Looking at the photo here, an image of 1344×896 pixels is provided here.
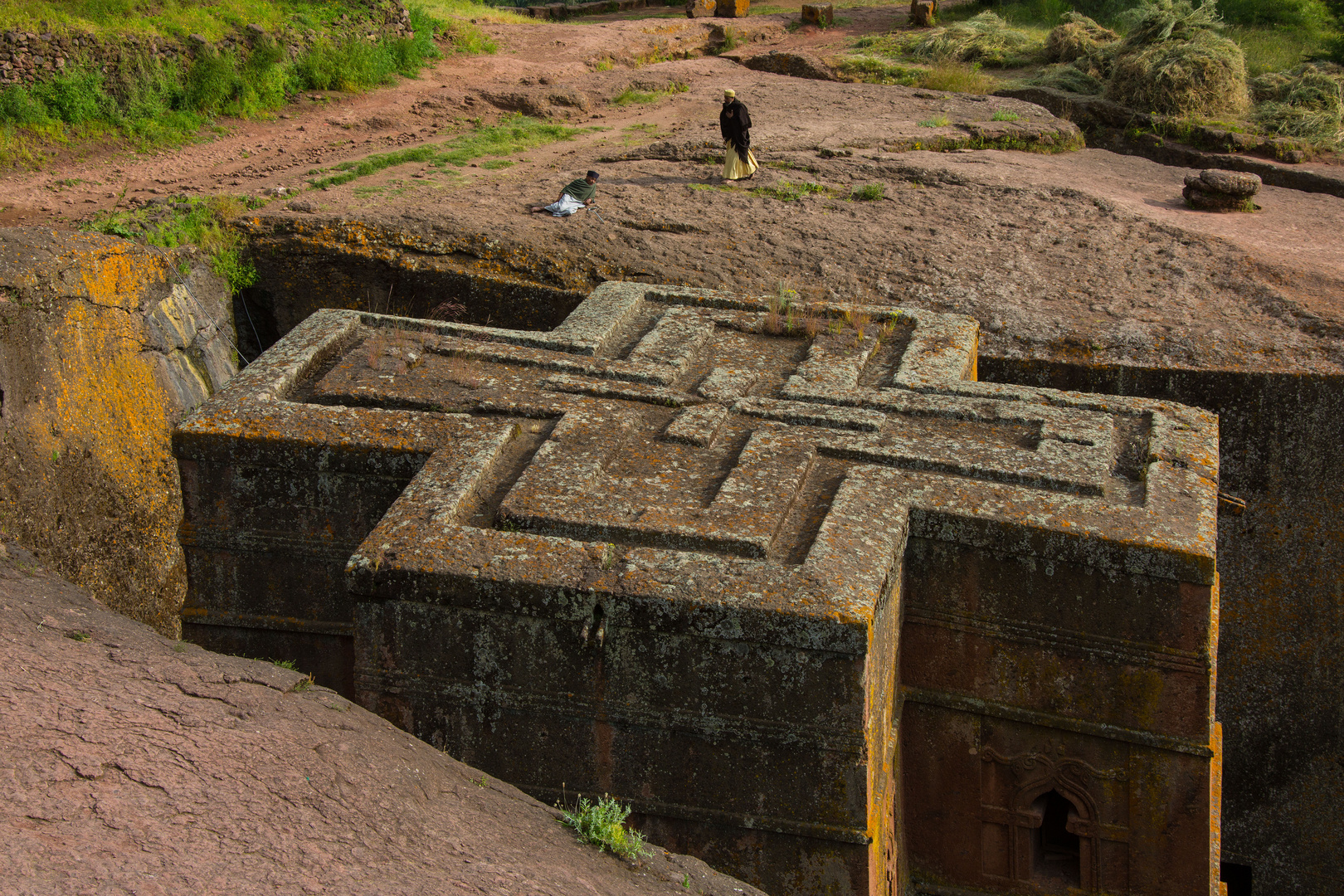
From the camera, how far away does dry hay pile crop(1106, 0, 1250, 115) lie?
13.2 meters

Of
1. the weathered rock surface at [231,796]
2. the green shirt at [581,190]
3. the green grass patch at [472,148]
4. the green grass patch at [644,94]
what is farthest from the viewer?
the green grass patch at [644,94]

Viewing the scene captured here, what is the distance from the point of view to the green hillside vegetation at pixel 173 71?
11.2 metres

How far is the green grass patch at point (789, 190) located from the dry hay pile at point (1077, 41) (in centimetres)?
672

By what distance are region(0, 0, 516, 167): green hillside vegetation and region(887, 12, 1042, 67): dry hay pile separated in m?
6.79

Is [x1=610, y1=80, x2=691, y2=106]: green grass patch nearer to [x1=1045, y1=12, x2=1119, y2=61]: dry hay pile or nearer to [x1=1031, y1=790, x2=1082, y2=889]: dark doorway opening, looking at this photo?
[x1=1045, y1=12, x2=1119, y2=61]: dry hay pile

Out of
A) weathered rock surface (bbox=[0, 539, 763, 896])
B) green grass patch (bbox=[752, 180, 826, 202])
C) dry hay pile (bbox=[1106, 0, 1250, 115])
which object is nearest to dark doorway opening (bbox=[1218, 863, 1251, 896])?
weathered rock surface (bbox=[0, 539, 763, 896])

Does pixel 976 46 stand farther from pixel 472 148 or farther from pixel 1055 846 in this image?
pixel 1055 846

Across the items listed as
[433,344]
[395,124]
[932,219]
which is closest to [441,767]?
[433,344]

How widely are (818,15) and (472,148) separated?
8876 millimetres

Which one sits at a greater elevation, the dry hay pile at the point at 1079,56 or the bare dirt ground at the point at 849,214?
the dry hay pile at the point at 1079,56

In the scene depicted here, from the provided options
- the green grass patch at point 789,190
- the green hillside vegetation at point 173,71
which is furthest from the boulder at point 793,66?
the green grass patch at point 789,190

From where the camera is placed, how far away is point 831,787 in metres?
4.47

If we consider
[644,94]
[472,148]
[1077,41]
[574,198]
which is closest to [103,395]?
[574,198]

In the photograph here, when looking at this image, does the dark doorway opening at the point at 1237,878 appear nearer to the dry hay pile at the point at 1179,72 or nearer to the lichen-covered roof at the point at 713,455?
the lichen-covered roof at the point at 713,455
